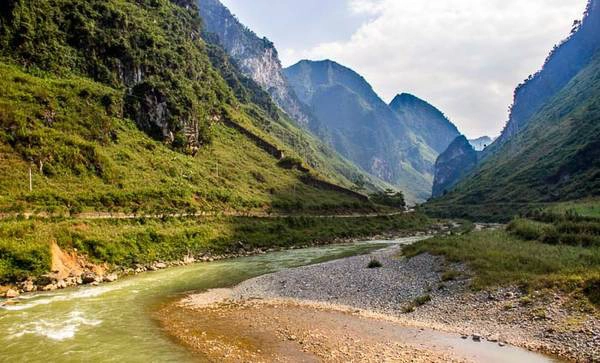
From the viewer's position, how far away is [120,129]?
9662 cm

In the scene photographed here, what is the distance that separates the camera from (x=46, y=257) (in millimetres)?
42500

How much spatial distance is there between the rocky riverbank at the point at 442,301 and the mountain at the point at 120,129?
37.3 meters

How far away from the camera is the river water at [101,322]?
2262cm

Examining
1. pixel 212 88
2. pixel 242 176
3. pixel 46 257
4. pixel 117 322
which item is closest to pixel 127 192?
pixel 46 257

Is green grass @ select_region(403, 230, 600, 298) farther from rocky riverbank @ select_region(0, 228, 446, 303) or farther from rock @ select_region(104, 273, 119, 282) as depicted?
rock @ select_region(104, 273, 119, 282)

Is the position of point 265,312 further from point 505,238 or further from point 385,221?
point 385,221

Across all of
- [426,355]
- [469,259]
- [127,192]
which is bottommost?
[426,355]

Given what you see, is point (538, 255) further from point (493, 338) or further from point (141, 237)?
point (141, 237)

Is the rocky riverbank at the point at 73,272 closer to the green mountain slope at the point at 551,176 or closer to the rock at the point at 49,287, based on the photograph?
the rock at the point at 49,287

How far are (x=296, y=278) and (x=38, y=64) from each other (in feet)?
295

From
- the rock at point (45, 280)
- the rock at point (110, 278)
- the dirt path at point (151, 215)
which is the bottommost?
the rock at point (110, 278)

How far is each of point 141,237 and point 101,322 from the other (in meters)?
31.3

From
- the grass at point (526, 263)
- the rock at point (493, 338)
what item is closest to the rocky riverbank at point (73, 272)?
the grass at point (526, 263)

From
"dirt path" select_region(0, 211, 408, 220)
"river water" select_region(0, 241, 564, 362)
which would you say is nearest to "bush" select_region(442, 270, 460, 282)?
"river water" select_region(0, 241, 564, 362)
